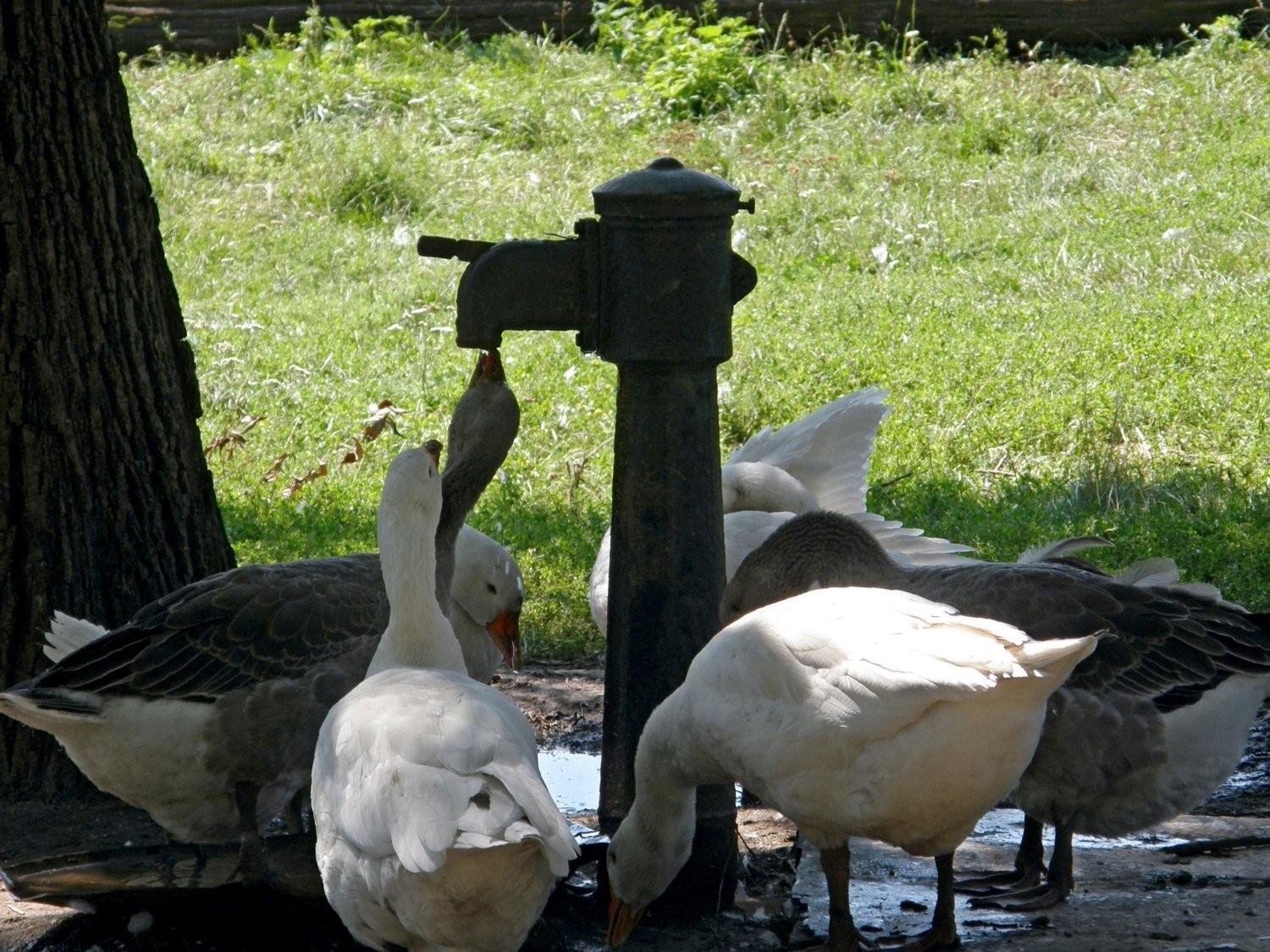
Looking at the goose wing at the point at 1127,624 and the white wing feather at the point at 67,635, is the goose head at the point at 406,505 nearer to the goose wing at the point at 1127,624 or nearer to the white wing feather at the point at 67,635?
the white wing feather at the point at 67,635

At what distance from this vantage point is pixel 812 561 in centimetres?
478

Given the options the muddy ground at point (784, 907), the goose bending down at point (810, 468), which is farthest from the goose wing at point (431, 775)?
the goose bending down at point (810, 468)

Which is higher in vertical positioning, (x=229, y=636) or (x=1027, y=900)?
(x=229, y=636)

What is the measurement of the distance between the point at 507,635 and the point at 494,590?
0.50 ft

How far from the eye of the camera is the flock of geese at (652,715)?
3.48 meters

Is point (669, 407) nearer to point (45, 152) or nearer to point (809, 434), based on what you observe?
point (45, 152)

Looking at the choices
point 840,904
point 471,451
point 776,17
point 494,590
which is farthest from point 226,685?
point 776,17

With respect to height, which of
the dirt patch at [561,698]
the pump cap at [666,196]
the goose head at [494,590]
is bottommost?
the dirt patch at [561,698]

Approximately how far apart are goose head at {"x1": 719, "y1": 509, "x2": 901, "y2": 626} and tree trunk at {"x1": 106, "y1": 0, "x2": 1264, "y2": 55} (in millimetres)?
9851

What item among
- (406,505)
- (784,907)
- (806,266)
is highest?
(406,505)

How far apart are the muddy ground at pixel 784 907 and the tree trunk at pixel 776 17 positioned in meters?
10.2

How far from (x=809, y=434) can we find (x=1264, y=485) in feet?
7.26

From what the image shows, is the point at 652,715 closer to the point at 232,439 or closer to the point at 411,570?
the point at 411,570

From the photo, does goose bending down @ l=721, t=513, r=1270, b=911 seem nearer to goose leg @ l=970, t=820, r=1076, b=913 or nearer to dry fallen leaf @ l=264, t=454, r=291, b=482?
goose leg @ l=970, t=820, r=1076, b=913
